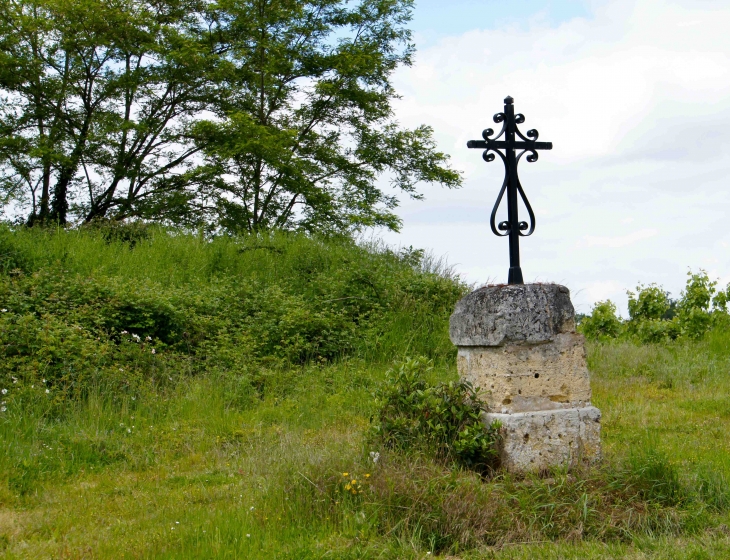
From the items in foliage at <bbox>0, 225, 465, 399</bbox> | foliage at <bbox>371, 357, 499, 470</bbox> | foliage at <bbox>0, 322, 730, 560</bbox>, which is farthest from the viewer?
foliage at <bbox>0, 225, 465, 399</bbox>

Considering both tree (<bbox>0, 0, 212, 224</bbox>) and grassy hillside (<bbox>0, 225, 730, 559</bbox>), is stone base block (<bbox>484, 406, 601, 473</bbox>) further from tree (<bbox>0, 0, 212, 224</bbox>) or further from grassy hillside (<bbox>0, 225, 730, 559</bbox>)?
tree (<bbox>0, 0, 212, 224</bbox>)

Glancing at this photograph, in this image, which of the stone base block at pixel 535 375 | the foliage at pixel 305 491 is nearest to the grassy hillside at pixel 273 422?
the foliage at pixel 305 491

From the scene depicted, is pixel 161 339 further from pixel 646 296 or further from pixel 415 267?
pixel 646 296

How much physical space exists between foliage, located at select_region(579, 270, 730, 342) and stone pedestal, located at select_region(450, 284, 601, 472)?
879 cm

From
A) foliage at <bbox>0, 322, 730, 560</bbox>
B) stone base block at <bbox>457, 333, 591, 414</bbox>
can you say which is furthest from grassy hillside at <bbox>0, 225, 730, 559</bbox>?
stone base block at <bbox>457, 333, 591, 414</bbox>

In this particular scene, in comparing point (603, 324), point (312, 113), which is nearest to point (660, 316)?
point (603, 324)

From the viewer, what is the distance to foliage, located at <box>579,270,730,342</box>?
13992 millimetres

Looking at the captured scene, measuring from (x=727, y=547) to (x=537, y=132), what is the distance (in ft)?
11.1

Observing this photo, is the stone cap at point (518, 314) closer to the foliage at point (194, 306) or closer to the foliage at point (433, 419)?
the foliage at point (433, 419)

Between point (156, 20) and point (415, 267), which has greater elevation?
point (156, 20)

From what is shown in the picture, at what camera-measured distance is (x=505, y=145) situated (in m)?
5.78

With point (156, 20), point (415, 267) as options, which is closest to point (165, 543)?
point (415, 267)

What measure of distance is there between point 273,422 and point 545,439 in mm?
3237

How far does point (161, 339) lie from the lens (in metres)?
9.72
